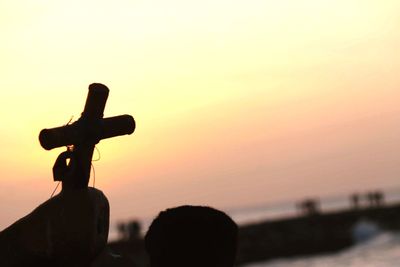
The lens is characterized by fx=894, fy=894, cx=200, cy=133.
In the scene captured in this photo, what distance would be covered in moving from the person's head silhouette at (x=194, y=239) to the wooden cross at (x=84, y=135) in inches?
26.0

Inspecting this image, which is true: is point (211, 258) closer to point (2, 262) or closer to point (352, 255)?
point (2, 262)

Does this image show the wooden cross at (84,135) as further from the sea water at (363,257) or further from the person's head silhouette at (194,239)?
the sea water at (363,257)

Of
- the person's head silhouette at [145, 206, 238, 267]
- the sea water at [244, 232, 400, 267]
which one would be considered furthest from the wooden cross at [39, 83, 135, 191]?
the sea water at [244, 232, 400, 267]

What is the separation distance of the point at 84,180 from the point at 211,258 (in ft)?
2.75

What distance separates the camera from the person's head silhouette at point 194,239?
3.19 meters

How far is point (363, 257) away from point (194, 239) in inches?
1242

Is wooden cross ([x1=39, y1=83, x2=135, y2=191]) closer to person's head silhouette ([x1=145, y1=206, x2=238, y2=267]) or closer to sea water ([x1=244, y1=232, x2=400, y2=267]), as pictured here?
person's head silhouette ([x1=145, y1=206, x2=238, y2=267])

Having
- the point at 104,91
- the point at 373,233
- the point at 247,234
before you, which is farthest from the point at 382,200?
the point at 104,91

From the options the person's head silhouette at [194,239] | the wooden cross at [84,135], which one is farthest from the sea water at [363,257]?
the person's head silhouette at [194,239]

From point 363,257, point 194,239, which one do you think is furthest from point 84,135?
point 363,257

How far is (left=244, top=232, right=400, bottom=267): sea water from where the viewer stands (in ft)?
100

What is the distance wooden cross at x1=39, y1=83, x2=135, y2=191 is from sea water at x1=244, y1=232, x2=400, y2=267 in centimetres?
2392

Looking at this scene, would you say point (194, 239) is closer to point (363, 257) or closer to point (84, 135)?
point (84, 135)

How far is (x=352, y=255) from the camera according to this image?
36.6 meters
